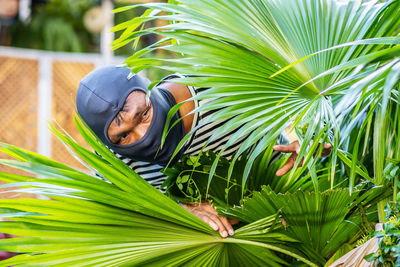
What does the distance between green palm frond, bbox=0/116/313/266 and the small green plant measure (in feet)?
A: 0.69

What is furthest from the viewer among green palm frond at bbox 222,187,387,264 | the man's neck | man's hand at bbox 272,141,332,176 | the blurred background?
the blurred background

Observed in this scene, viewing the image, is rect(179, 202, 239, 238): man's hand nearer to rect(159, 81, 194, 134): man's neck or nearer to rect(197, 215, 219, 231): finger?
rect(197, 215, 219, 231): finger

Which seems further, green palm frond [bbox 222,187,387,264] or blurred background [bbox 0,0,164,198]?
blurred background [bbox 0,0,164,198]

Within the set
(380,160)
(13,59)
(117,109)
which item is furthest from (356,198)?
(13,59)

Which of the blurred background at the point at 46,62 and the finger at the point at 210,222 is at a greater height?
the blurred background at the point at 46,62

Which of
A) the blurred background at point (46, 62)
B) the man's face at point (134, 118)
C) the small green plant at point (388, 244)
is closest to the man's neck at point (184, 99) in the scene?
the man's face at point (134, 118)

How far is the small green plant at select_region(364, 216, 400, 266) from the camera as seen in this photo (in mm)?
835

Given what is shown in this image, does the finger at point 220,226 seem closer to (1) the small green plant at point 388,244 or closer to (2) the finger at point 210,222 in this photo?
(2) the finger at point 210,222

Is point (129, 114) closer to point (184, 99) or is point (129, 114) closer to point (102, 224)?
point (184, 99)

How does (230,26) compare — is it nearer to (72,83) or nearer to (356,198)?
(356,198)

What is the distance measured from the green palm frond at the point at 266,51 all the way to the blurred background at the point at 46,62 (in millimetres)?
4142

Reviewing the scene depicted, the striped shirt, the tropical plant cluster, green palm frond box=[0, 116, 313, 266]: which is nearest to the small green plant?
the tropical plant cluster

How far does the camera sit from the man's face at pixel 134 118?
1.24 meters

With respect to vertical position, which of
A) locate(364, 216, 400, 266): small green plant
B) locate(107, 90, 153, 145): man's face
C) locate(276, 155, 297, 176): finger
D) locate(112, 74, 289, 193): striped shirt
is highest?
locate(107, 90, 153, 145): man's face
